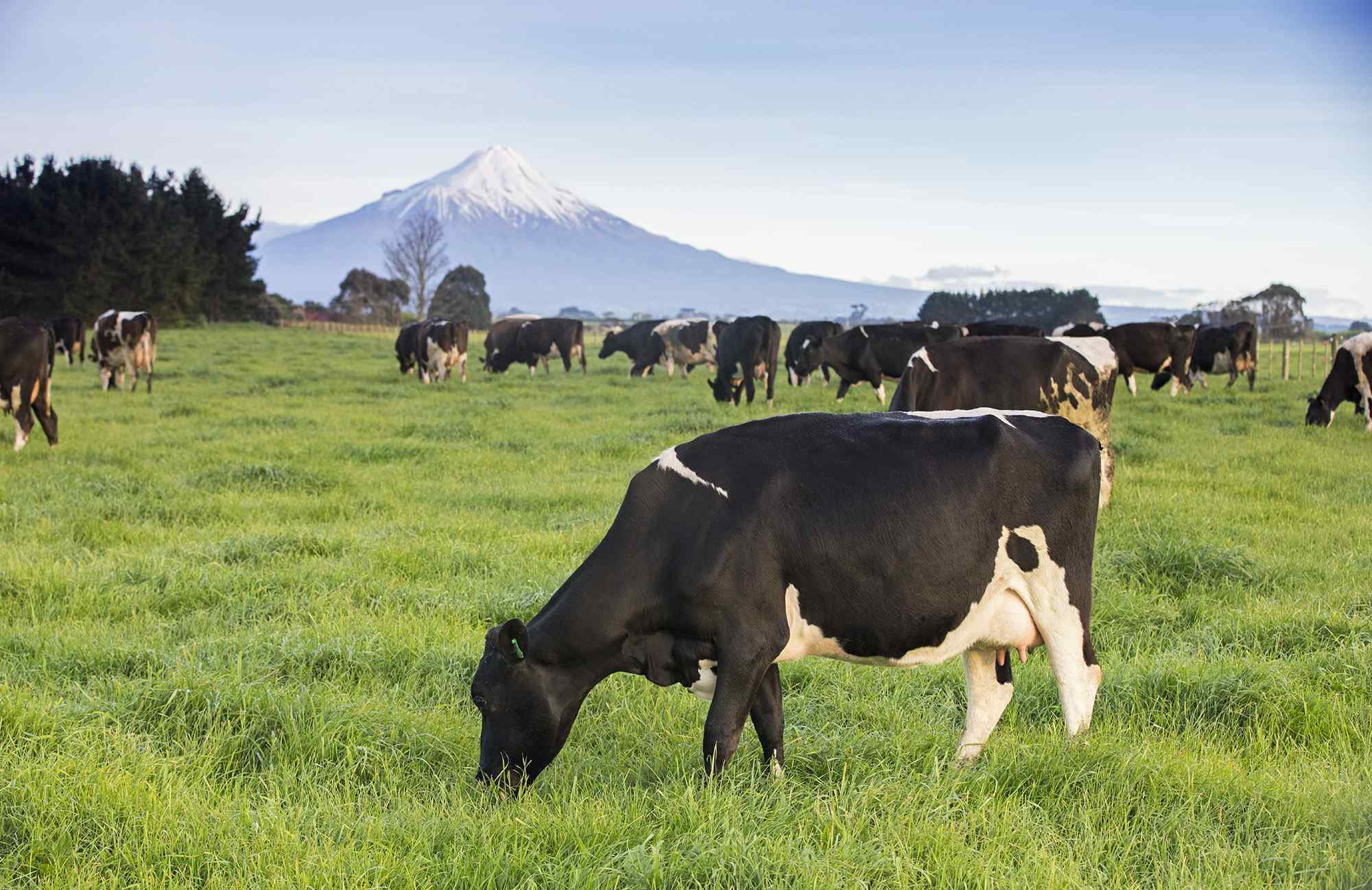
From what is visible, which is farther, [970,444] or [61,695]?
[61,695]

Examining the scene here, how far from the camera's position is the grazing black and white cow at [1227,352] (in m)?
26.2

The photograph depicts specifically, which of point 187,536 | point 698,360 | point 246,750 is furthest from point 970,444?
point 698,360

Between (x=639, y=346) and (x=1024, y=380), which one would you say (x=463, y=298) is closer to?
(x=639, y=346)

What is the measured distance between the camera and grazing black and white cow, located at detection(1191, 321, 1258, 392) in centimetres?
2622

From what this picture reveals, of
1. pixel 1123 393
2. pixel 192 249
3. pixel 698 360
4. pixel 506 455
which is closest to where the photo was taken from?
pixel 506 455

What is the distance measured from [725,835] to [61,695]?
335 cm

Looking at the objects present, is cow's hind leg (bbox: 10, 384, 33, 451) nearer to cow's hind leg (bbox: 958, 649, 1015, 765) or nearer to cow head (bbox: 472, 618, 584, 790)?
cow head (bbox: 472, 618, 584, 790)

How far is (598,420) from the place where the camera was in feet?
54.9

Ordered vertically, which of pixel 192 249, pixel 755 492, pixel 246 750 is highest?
pixel 192 249

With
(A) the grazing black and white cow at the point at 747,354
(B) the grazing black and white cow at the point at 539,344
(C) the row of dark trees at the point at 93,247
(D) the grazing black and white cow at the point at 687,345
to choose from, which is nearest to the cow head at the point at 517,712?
(A) the grazing black and white cow at the point at 747,354

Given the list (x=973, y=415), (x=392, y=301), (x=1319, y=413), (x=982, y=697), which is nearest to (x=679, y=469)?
(x=973, y=415)

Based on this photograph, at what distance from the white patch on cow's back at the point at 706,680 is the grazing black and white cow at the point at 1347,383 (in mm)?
15359

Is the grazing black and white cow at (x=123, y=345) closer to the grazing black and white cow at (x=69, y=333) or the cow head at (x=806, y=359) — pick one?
the grazing black and white cow at (x=69, y=333)

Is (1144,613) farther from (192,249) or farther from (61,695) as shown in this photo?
(192,249)
